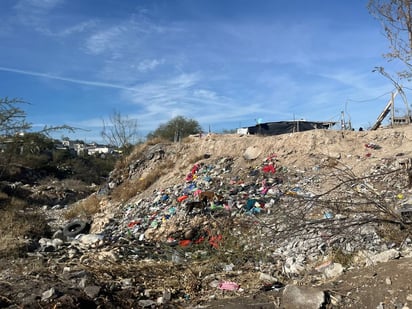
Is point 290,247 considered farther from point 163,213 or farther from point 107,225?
point 107,225

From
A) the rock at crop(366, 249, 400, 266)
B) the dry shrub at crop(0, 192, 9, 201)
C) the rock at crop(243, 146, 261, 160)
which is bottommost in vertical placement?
the rock at crop(366, 249, 400, 266)

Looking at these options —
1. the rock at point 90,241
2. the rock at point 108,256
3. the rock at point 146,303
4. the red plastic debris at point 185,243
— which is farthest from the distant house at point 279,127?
the rock at point 146,303

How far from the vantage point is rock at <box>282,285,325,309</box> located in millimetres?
3174

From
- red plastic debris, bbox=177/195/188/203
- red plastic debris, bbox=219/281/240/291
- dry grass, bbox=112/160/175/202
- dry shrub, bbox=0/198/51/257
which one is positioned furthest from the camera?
dry grass, bbox=112/160/175/202

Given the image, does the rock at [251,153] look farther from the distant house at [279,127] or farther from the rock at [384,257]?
the rock at [384,257]

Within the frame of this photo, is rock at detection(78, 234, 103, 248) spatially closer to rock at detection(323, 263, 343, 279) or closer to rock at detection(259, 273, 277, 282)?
rock at detection(259, 273, 277, 282)

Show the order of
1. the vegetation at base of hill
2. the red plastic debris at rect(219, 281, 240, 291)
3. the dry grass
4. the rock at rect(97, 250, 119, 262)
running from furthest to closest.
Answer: the vegetation at base of hill < the dry grass < the rock at rect(97, 250, 119, 262) < the red plastic debris at rect(219, 281, 240, 291)

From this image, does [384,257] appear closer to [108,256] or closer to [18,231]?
[108,256]

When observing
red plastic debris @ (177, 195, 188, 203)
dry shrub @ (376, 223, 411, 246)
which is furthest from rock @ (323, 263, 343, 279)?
red plastic debris @ (177, 195, 188, 203)

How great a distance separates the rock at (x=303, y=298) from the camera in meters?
3.17

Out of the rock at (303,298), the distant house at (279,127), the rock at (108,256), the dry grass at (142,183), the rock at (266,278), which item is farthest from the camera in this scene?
the distant house at (279,127)

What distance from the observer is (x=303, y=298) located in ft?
10.6

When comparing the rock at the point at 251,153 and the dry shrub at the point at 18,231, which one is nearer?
the dry shrub at the point at 18,231

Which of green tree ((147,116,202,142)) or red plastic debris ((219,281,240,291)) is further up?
green tree ((147,116,202,142))
